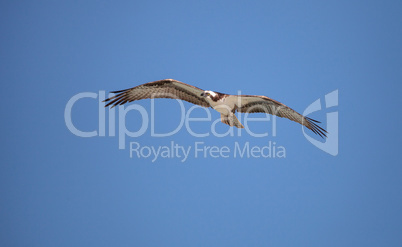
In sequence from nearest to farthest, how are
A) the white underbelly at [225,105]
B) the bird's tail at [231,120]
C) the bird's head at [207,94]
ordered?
the bird's head at [207,94] → the white underbelly at [225,105] → the bird's tail at [231,120]

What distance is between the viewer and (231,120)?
45.6 feet

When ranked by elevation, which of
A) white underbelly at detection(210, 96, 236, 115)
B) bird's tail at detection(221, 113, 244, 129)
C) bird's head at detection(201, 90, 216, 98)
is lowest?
bird's tail at detection(221, 113, 244, 129)

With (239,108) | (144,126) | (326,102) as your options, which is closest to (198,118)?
(144,126)

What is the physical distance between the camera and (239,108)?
1424cm

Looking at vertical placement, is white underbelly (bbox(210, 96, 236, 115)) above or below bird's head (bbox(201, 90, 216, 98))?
below

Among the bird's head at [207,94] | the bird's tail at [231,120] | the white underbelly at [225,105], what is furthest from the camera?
the bird's tail at [231,120]

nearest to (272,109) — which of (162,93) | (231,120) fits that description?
(231,120)

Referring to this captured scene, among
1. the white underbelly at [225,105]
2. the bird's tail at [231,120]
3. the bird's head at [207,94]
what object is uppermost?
the bird's head at [207,94]

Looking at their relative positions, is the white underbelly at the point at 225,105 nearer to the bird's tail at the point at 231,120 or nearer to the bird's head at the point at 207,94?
the bird's tail at the point at 231,120

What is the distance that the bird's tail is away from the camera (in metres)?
13.8

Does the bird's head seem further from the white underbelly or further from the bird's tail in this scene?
the bird's tail

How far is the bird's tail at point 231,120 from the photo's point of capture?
13.8 metres

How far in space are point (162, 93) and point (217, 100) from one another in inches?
76.5

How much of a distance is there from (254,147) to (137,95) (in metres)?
8.83
